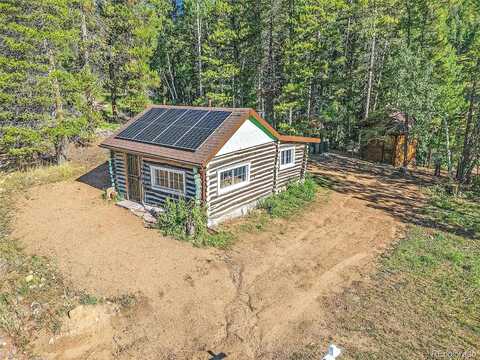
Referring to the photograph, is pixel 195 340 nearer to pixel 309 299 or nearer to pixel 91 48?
pixel 309 299

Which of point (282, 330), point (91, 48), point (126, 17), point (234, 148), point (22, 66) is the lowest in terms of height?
point (282, 330)

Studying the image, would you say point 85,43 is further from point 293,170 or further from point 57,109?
point 293,170

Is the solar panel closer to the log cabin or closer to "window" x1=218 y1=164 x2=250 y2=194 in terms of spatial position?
the log cabin

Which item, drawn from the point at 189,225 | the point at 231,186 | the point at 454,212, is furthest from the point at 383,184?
the point at 189,225

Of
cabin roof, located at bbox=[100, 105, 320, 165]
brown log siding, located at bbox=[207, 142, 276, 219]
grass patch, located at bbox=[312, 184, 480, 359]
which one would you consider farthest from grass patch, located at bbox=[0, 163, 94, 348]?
grass patch, located at bbox=[312, 184, 480, 359]

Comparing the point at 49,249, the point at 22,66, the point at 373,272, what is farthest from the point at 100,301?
the point at 22,66

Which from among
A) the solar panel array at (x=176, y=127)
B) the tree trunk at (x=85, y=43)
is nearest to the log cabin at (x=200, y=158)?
the solar panel array at (x=176, y=127)
